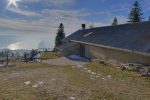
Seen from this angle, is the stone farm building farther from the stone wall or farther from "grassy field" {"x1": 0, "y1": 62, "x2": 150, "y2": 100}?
the stone wall

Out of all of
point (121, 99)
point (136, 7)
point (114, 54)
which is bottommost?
point (121, 99)

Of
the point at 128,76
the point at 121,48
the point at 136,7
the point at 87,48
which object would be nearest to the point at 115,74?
the point at 128,76

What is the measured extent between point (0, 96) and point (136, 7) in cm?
5964

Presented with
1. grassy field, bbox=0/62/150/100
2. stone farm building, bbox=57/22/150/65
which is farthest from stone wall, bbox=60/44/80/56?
grassy field, bbox=0/62/150/100

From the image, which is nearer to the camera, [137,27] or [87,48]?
[137,27]

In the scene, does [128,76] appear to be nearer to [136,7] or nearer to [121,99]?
[121,99]

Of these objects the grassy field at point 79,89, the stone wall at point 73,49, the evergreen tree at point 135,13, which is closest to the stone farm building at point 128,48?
the grassy field at point 79,89

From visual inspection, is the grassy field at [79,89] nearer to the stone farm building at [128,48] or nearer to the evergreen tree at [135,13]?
the stone farm building at [128,48]

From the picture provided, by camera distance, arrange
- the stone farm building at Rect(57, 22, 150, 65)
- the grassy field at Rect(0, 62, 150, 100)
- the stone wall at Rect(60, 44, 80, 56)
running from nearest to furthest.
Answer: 1. the grassy field at Rect(0, 62, 150, 100)
2. the stone farm building at Rect(57, 22, 150, 65)
3. the stone wall at Rect(60, 44, 80, 56)

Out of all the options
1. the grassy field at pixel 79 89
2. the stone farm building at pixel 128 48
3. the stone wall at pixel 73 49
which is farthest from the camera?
the stone wall at pixel 73 49

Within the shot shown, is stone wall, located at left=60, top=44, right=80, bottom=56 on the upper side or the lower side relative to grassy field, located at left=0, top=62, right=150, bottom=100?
upper

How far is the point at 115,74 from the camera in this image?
18.3 metres

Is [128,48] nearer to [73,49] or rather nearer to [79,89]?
[79,89]

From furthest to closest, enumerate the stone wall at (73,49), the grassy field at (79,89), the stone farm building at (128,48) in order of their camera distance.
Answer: the stone wall at (73,49) → the stone farm building at (128,48) → the grassy field at (79,89)
